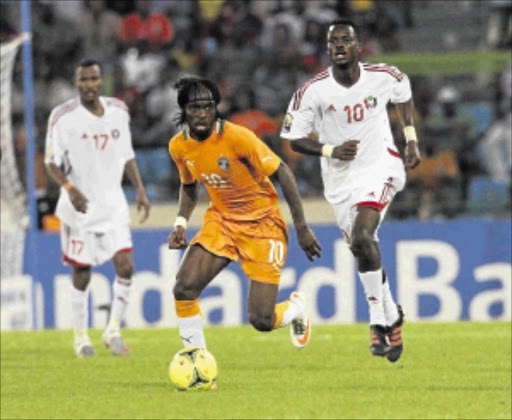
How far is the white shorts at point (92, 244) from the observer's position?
11766mm

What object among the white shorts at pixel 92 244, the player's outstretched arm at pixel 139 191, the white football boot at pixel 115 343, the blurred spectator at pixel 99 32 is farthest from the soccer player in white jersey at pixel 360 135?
the blurred spectator at pixel 99 32

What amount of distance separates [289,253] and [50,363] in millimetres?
4148

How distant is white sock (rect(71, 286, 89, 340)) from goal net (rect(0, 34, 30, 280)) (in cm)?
275

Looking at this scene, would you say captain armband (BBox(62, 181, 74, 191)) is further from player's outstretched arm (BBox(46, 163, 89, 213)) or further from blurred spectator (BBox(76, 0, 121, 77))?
blurred spectator (BBox(76, 0, 121, 77))

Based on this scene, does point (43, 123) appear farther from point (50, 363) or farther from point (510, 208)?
point (50, 363)

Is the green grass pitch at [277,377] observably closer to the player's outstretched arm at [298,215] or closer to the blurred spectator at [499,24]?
the player's outstretched arm at [298,215]

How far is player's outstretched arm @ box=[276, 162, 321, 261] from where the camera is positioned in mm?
8562

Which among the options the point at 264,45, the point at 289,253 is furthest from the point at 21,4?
the point at 264,45

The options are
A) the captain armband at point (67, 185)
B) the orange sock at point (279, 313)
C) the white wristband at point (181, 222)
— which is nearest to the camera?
the white wristband at point (181, 222)

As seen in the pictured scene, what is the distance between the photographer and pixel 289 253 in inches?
587

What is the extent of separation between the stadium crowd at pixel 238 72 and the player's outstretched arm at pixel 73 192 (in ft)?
13.2

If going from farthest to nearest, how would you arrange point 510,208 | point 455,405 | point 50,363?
point 510,208
point 50,363
point 455,405

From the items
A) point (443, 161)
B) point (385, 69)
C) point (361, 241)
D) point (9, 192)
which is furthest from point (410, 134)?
point (443, 161)

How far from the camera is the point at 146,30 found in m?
20.2
